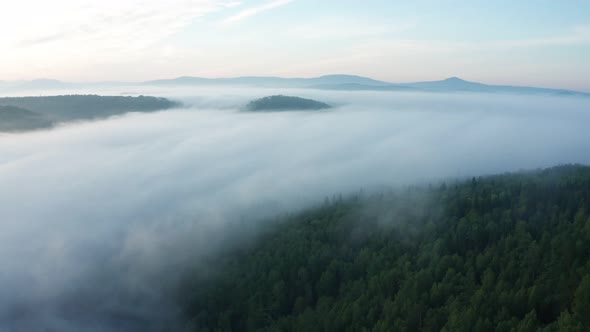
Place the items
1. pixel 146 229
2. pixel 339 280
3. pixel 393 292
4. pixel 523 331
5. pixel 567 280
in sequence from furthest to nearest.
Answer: pixel 146 229
pixel 339 280
pixel 393 292
pixel 567 280
pixel 523 331

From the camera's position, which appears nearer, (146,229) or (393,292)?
(393,292)

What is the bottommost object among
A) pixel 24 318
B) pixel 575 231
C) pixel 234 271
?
pixel 24 318

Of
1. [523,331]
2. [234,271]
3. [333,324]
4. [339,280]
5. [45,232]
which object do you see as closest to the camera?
[523,331]

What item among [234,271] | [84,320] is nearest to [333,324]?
[234,271]

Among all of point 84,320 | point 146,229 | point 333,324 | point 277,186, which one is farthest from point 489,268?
point 277,186

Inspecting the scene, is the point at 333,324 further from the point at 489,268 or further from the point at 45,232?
the point at 45,232

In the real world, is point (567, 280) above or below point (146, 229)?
above

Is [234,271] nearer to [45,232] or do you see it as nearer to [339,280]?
[339,280]
